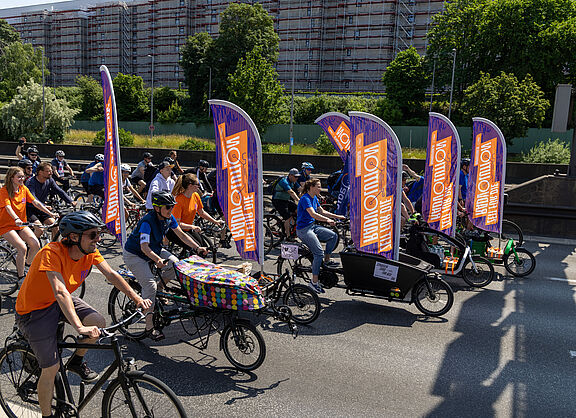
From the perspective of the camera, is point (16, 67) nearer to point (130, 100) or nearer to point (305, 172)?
point (130, 100)

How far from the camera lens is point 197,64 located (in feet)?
204

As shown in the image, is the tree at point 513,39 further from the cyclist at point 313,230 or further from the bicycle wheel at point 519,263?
the cyclist at point 313,230

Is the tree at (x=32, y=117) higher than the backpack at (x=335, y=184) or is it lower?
higher

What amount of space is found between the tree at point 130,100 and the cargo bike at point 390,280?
6131 centimetres

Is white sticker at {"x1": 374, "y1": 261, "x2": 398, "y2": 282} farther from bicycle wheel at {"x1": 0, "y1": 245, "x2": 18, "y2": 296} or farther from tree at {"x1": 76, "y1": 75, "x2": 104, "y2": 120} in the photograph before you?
tree at {"x1": 76, "y1": 75, "x2": 104, "y2": 120}

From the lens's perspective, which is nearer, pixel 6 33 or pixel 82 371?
pixel 82 371

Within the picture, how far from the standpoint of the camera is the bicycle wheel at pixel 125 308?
638cm

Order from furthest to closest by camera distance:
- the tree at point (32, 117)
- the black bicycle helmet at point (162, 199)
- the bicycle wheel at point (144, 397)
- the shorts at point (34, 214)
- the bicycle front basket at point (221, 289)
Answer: the tree at point (32, 117), the shorts at point (34, 214), the black bicycle helmet at point (162, 199), the bicycle front basket at point (221, 289), the bicycle wheel at point (144, 397)

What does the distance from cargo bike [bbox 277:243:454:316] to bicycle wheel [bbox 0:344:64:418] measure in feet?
12.7

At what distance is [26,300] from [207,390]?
2119mm

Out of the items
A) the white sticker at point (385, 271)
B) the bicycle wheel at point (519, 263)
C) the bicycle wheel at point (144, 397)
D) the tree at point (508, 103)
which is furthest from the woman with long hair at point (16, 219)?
the tree at point (508, 103)

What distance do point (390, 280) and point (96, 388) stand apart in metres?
4.78

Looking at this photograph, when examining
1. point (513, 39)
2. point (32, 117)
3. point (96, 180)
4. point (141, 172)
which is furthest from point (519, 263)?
point (32, 117)

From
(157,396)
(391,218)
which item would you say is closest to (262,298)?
(157,396)
